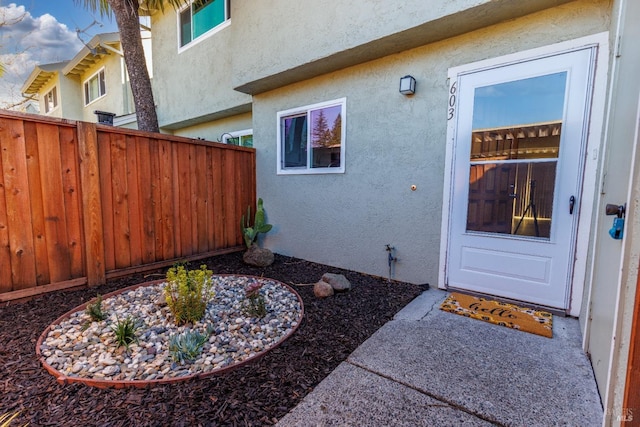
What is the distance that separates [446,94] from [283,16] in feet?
8.58

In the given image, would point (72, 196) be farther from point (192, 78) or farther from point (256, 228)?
point (192, 78)

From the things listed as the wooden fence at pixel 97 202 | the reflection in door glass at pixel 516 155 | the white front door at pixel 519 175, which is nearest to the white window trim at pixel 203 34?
the wooden fence at pixel 97 202

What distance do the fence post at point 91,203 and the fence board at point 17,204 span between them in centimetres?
45

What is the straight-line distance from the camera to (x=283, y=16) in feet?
13.0

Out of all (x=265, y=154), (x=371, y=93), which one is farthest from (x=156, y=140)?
A: (x=371, y=93)

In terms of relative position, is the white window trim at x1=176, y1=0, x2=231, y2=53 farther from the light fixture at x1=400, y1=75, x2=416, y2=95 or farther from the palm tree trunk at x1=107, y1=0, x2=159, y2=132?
the light fixture at x1=400, y1=75, x2=416, y2=95

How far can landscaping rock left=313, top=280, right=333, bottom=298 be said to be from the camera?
3129 millimetres

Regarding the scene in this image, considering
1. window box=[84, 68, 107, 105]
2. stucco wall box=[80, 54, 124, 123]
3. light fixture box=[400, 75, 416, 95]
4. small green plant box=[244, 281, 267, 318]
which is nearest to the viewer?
small green plant box=[244, 281, 267, 318]

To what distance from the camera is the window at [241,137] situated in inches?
238

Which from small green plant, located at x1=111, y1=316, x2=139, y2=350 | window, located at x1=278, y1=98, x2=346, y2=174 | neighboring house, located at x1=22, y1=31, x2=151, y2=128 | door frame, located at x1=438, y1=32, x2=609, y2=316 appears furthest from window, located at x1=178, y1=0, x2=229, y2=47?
small green plant, located at x1=111, y1=316, x2=139, y2=350

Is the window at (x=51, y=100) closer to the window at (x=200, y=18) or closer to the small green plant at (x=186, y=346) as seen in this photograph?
the window at (x=200, y=18)

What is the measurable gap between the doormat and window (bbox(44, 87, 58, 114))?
55.7 feet

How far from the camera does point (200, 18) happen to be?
6172 millimetres

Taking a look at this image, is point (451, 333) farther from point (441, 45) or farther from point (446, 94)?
point (441, 45)
